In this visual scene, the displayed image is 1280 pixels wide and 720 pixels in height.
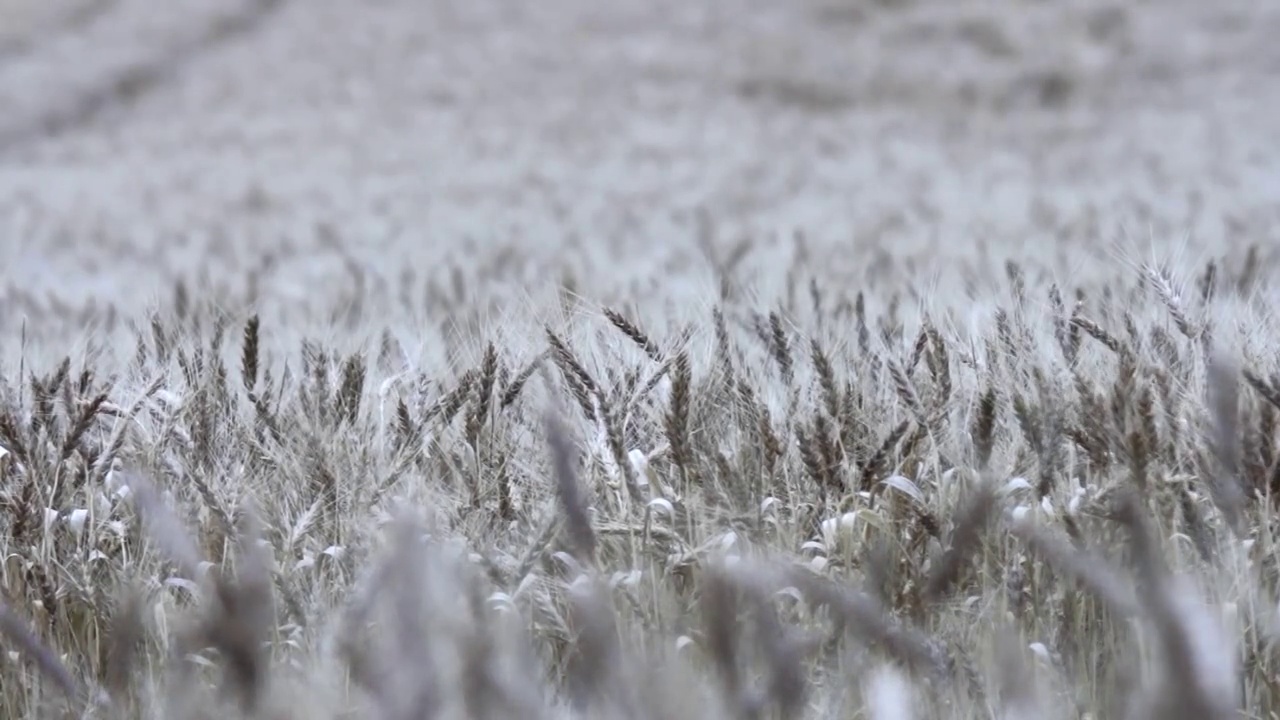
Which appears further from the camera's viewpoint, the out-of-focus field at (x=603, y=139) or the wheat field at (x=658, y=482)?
the out-of-focus field at (x=603, y=139)

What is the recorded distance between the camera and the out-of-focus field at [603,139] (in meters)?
3.90

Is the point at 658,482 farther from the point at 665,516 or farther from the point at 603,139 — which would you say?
the point at 603,139

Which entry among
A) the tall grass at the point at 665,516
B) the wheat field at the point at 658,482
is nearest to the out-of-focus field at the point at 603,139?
the wheat field at the point at 658,482

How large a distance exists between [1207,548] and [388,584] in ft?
2.43

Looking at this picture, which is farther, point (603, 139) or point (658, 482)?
point (603, 139)

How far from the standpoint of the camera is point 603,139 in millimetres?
6355

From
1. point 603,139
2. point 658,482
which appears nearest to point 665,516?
point 658,482

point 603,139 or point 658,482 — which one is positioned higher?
point 603,139

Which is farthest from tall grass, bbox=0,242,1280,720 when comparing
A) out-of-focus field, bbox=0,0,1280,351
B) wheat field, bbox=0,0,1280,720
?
out-of-focus field, bbox=0,0,1280,351

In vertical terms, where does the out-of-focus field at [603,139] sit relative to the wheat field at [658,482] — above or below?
above

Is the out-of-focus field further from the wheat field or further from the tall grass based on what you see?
the tall grass

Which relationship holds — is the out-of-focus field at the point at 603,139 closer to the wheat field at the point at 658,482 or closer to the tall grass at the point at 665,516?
the wheat field at the point at 658,482

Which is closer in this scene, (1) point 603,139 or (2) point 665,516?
(2) point 665,516

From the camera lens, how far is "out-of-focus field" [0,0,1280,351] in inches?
154
